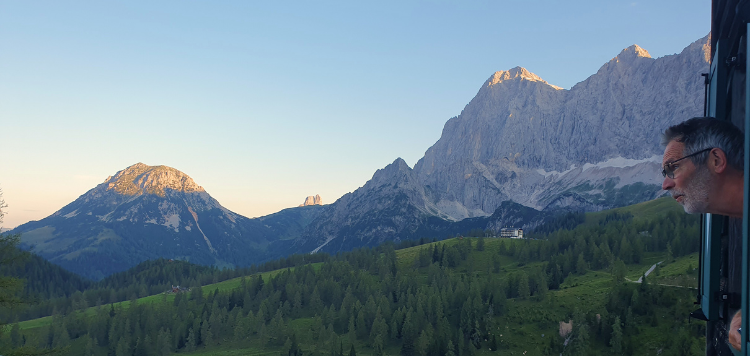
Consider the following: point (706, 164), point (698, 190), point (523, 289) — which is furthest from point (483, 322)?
point (706, 164)

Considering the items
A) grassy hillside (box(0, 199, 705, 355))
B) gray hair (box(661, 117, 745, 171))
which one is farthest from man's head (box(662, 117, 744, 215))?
grassy hillside (box(0, 199, 705, 355))

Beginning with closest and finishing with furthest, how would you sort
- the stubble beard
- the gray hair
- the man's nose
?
the gray hair → the stubble beard → the man's nose

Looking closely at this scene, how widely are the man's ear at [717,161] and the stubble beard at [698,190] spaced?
0.10m

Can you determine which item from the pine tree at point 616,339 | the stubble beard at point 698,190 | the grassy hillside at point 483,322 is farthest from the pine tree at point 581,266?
the stubble beard at point 698,190

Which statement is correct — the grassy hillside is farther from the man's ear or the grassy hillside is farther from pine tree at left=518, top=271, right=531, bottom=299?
the man's ear

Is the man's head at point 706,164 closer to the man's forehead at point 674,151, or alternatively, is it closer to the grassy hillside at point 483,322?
the man's forehead at point 674,151

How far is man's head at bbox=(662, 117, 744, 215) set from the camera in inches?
256

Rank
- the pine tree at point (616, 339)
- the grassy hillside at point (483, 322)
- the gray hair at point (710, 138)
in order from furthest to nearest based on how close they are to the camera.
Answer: the grassy hillside at point (483, 322)
the pine tree at point (616, 339)
the gray hair at point (710, 138)

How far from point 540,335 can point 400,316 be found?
4780 cm

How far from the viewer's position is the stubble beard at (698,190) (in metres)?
6.66

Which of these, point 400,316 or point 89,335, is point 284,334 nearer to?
point 400,316

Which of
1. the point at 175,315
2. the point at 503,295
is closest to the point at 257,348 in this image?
the point at 175,315

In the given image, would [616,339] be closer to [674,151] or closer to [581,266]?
[581,266]

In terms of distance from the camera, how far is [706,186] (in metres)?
6.69
